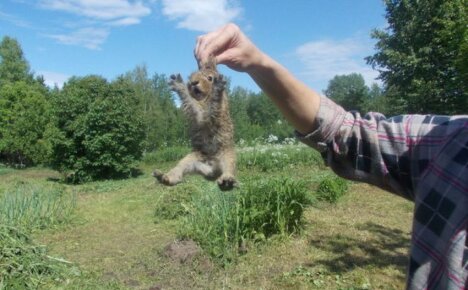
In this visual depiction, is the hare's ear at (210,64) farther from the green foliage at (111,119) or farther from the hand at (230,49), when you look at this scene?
the green foliage at (111,119)

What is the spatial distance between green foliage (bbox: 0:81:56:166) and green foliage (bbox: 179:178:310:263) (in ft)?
75.7

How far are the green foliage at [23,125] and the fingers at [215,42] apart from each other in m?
28.9

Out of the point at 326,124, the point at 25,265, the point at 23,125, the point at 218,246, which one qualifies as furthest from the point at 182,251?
the point at 23,125

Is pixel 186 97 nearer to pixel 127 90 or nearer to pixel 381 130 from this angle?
pixel 381 130

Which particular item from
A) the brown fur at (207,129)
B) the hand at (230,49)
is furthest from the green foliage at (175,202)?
the hand at (230,49)

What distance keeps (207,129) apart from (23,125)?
31506mm

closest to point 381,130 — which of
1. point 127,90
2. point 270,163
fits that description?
point 127,90

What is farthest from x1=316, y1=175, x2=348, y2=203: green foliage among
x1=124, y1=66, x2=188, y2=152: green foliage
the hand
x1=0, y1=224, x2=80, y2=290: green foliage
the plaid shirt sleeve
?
the hand

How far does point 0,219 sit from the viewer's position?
26.5ft

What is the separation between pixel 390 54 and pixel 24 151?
24381mm

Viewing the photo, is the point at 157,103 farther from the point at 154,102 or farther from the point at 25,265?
the point at 25,265

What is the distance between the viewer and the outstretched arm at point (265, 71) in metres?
1.90

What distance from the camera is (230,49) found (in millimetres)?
1984

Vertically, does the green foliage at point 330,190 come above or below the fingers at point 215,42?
below
